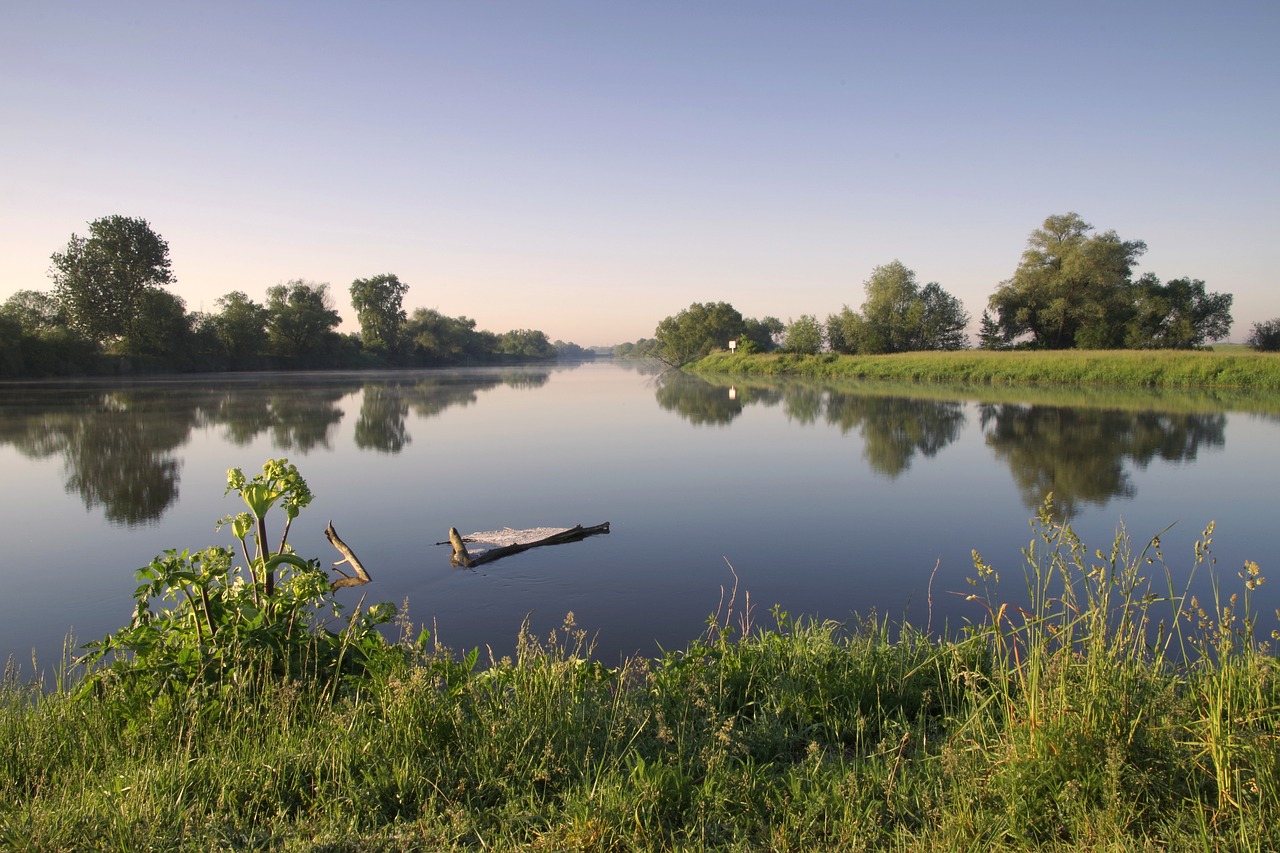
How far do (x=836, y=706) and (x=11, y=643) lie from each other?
6.31m

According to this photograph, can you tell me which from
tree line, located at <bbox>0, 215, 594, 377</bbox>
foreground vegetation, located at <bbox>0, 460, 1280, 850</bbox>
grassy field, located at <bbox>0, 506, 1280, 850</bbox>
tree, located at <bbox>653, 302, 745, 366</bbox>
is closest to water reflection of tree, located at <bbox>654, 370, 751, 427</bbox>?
foreground vegetation, located at <bbox>0, 460, 1280, 850</bbox>

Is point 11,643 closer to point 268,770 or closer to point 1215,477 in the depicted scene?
point 268,770

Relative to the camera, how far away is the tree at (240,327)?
65.6m

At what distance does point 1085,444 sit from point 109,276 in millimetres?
62981

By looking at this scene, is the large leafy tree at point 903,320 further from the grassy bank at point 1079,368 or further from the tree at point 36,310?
the tree at point 36,310

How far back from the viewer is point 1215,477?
12.6m

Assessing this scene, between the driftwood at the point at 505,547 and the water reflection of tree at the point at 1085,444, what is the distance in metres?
6.64

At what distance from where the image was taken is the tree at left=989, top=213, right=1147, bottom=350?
50094 millimetres

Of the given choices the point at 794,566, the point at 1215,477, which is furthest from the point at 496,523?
the point at 1215,477

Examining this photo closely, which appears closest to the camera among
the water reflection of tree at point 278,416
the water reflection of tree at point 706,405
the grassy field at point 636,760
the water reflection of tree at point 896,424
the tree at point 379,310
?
the grassy field at point 636,760

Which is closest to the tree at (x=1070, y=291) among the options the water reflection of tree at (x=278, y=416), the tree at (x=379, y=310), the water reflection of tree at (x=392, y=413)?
the water reflection of tree at (x=392, y=413)

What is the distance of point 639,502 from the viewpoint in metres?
11.1

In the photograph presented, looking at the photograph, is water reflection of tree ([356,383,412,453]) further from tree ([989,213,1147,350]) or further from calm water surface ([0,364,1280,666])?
tree ([989,213,1147,350])

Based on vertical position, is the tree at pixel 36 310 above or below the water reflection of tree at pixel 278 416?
above
